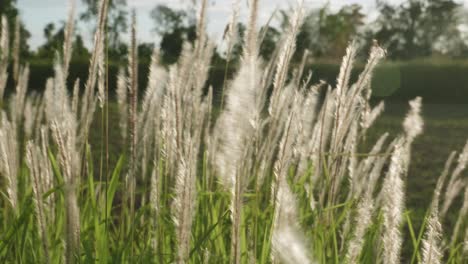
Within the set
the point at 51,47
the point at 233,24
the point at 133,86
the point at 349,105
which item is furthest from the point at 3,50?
the point at 51,47

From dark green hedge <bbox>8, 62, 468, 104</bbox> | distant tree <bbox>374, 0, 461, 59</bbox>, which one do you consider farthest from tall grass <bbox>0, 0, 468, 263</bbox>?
distant tree <bbox>374, 0, 461, 59</bbox>

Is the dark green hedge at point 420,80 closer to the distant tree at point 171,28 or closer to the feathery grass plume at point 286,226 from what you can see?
the distant tree at point 171,28

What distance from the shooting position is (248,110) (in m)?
0.95

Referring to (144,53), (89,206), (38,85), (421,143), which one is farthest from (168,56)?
(89,206)

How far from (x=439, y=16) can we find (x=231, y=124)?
27.0m

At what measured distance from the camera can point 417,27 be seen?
1013 inches

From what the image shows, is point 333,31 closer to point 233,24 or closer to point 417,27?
point 417,27

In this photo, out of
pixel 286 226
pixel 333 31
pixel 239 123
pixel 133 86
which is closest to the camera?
pixel 286 226

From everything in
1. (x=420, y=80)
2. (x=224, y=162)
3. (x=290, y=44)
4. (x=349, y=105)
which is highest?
(x=290, y=44)

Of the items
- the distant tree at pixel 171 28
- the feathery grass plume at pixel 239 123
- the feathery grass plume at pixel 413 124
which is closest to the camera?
the feathery grass plume at pixel 239 123

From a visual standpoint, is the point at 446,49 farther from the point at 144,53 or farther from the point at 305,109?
the point at 305,109

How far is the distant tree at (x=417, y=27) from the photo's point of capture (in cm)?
2486

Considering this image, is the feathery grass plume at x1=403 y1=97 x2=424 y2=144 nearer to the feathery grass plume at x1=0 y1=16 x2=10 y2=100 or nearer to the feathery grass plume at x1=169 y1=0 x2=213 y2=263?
the feathery grass plume at x1=169 y1=0 x2=213 y2=263

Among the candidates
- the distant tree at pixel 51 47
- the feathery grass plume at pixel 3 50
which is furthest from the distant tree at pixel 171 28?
the feathery grass plume at pixel 3 50
